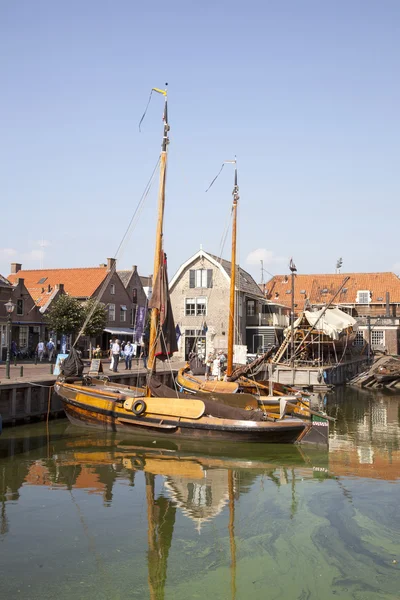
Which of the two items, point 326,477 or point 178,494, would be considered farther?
point 326,477

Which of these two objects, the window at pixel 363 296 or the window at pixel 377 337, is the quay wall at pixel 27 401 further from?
the window at pixel 363 296

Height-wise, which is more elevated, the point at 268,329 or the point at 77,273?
the point at 77,273

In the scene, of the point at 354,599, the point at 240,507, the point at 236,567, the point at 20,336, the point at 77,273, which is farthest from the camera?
the point at 77,273

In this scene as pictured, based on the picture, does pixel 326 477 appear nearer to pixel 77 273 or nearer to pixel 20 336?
pixel 20 336

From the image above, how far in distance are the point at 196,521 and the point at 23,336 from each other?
35.7 meters

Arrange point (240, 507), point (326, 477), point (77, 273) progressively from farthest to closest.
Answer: point (77, 273) < point (326, 477) < point (240, 507)

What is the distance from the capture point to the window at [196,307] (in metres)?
50.0

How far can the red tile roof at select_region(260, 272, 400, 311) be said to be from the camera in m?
64.9

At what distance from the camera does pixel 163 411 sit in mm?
21125

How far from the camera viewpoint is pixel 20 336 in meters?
45.2

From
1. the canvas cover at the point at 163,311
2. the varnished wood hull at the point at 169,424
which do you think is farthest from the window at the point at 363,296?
the varnished wood hull at the point at 169,424

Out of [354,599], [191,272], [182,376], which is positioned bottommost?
[354,599]

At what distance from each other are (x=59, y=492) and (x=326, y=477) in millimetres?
7559

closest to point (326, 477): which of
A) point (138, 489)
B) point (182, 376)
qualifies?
point (138, 489)
